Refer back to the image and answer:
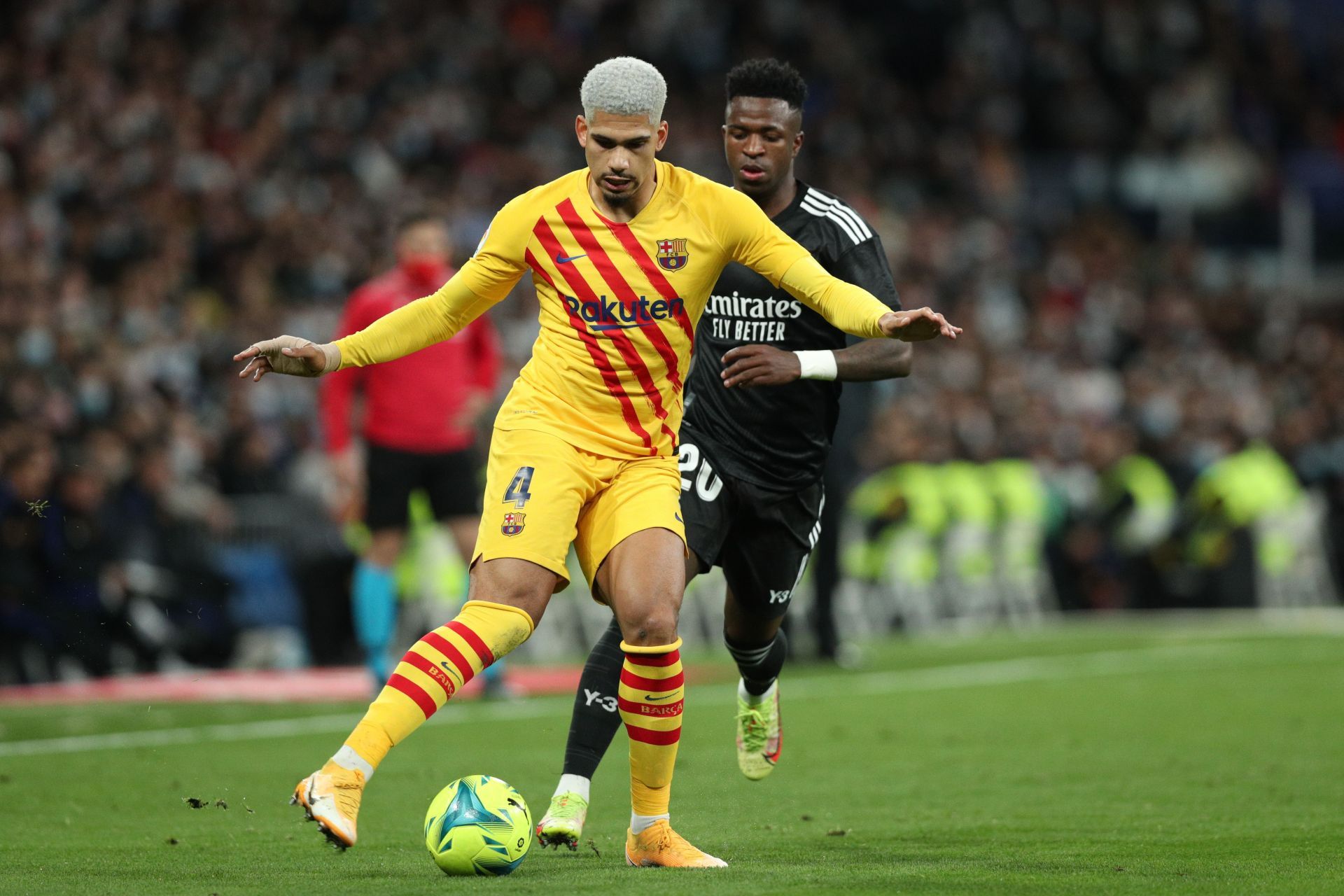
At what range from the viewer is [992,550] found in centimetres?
2094

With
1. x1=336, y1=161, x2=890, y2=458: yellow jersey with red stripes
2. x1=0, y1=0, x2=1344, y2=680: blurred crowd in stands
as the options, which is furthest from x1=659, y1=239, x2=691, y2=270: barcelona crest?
x1=0, y1=0, x2=1344, y2=680: blurred crowd in stands

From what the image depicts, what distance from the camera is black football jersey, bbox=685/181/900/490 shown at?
698cm

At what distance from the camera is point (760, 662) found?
7.48 m

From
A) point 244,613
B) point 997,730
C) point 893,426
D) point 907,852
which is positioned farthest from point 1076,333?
point 907,852

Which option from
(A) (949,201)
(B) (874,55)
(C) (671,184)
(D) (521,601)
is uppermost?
(B) (874,55)

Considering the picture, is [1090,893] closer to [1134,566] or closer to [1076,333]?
[1134,566]

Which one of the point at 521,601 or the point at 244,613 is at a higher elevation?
the point at 521,601

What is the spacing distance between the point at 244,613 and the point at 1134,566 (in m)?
11.5

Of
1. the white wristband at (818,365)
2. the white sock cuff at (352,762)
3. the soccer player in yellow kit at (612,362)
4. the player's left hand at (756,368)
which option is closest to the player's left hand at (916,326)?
the soccer player in yellow kit at (612,362)

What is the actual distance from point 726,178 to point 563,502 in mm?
15362

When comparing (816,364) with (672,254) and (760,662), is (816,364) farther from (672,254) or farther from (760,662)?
(760,662)

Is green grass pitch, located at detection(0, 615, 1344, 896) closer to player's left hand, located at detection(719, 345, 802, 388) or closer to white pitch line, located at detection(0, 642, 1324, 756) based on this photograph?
white pitch line, located at detection(0, 642, 1324, 756)

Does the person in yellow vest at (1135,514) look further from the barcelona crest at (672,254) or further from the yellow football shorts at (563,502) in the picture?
the barcelona crest at (672,254)

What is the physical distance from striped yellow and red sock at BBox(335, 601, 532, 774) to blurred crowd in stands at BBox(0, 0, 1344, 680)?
22.3 feet
